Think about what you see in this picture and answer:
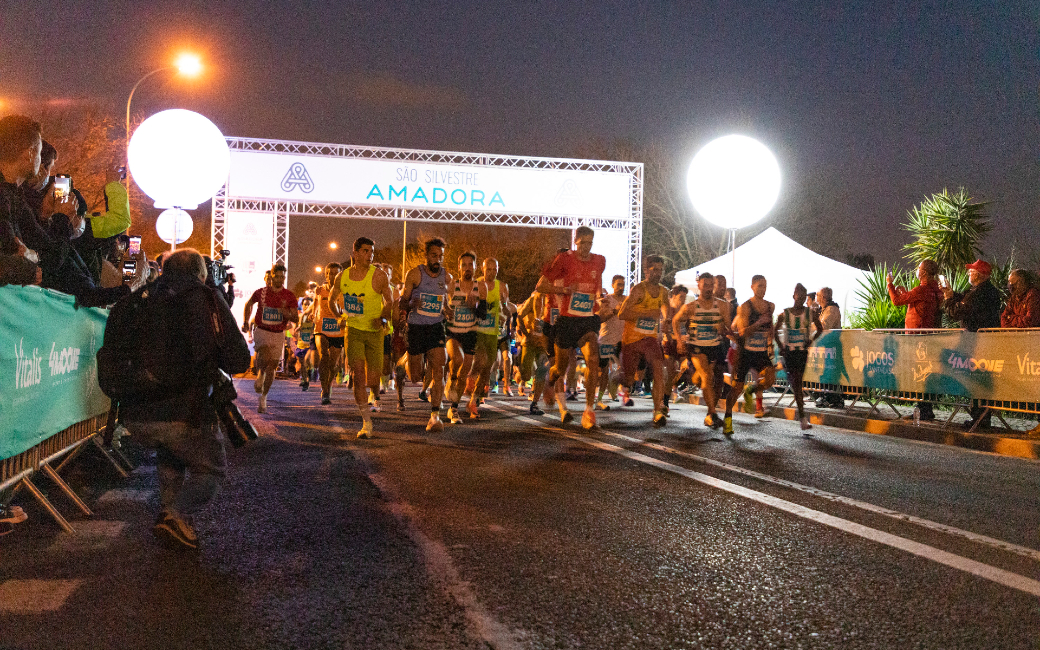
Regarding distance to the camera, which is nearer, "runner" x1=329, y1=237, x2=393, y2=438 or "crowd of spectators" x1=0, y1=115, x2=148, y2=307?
"crowd of spectators" x1=0, y1=115, x2=148, y2=307

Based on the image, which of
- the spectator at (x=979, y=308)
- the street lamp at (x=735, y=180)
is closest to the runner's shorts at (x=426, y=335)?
the spectator at (x=979, y=308)

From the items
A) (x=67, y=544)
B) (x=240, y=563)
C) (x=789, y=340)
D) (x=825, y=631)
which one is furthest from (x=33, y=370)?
(x=789, y=340)

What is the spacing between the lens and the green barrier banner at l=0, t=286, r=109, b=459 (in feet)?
15.2

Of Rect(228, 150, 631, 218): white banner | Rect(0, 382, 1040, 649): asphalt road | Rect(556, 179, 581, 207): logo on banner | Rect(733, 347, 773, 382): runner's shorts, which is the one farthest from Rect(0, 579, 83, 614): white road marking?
Rect(556, 179, 581, 207): logo on banner

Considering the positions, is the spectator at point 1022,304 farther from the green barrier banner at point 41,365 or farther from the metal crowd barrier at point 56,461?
the green barrier banner at point 41,365

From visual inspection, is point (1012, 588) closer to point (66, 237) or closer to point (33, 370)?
point (33, 370)

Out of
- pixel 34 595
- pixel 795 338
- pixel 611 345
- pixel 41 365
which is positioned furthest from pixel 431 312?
pixel 34 595

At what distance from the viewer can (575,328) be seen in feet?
35.9

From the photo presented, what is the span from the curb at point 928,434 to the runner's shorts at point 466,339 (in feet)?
14.1

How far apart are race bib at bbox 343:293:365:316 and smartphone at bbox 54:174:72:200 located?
3.67 metres

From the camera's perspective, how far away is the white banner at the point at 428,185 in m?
31.3

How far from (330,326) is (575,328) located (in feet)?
17.4

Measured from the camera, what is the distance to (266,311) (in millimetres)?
12945

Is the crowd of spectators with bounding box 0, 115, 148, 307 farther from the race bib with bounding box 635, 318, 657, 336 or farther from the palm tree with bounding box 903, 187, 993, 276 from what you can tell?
the palm tree with bounding box 903, 187, 993, 276
